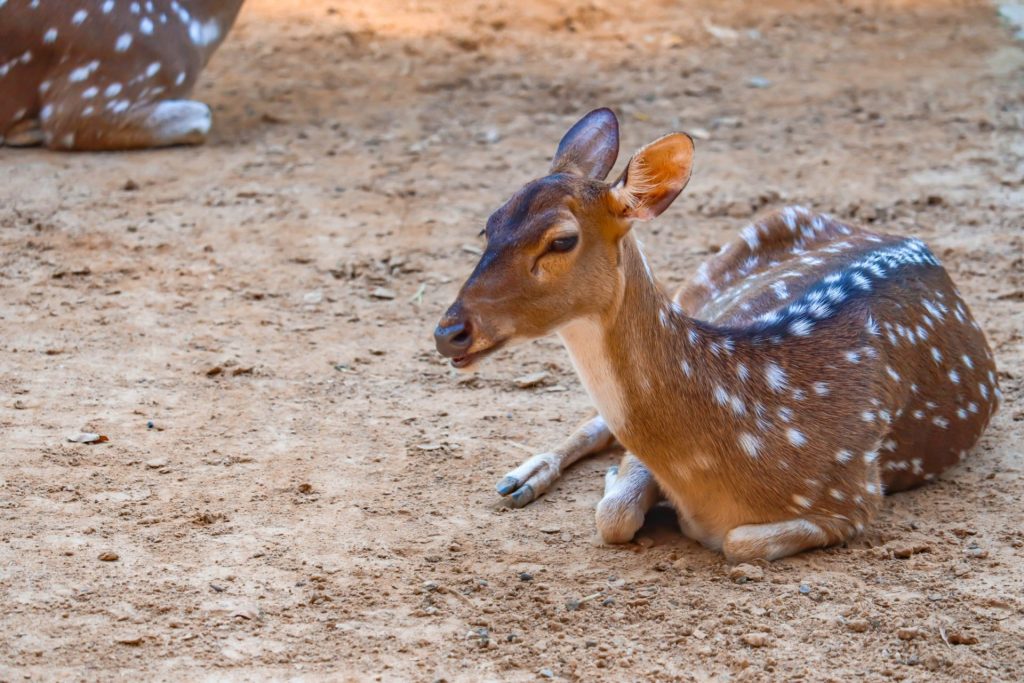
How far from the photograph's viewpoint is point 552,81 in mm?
10180

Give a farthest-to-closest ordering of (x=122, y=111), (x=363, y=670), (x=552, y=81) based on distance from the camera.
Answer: (x=552, y=81), (x=122, y=111), (x=363, y=670)

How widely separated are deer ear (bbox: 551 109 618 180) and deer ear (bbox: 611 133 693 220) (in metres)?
0.37

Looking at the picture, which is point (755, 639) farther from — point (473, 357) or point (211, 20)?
point (211, 20)

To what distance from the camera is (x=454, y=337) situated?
4219 millimetres

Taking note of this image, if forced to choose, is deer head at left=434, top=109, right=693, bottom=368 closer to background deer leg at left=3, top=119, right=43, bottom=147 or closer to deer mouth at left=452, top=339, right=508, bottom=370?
deer mouth at left=452, top=339, right=508, bottom=370

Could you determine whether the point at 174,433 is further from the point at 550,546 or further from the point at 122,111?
the point at 122,111

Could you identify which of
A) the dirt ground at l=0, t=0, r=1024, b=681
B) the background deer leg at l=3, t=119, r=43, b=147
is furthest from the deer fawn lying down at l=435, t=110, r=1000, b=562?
the background deer leg at l=3, t=119, r=43, b=147

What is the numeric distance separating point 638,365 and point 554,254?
0.46 metres

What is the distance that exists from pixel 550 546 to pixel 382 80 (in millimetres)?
6181

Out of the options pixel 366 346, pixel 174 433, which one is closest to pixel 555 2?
pixel 366 346

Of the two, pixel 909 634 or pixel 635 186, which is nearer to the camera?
pixel 909 634

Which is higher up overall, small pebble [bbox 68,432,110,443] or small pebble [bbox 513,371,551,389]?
small pebble [bbox 68,432,110,443]

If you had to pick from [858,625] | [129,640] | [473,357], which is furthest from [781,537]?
[129,640]

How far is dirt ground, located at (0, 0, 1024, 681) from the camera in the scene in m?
4.06
